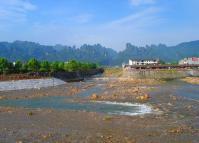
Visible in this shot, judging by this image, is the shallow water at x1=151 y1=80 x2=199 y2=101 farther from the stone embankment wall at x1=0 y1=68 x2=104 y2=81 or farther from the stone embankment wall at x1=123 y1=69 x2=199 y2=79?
the stone embankment wall at x1=123 y1=69 x2=199 y2=79

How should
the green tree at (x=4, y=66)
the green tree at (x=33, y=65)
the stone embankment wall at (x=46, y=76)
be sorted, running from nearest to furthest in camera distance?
the stone embankment wall at (x=46, y=76) → the green tree at (x=4, y=66) → the green tree at (x=33, y=65)

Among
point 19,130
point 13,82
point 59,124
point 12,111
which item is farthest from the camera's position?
point 13,82

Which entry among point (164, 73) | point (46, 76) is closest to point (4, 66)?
point (46, 76)

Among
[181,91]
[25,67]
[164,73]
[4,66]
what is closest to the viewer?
[181,91]

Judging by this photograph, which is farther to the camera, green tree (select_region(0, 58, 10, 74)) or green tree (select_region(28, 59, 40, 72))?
green tree (select_region(28, 59, 40, 72))

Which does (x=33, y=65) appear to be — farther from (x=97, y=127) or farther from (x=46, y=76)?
(x=97, y=127)

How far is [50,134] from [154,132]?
253 inches

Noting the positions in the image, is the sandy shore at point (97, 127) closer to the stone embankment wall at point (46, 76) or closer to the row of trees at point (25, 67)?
the stone embankment wall at point (46, 76)

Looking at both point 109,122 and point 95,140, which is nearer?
point 95,140

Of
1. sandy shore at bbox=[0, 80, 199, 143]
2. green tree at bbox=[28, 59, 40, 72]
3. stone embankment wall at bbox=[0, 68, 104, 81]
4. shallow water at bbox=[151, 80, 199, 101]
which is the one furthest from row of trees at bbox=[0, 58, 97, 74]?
sandy shore at bbox=[0, 80, 199, 143]

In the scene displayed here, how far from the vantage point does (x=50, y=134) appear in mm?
23781

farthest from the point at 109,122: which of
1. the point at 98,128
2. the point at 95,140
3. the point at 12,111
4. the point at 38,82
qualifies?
the point at 38,82

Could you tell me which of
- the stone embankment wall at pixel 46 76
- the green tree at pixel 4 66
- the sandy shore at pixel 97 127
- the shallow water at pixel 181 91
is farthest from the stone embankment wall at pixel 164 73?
the sandy shore at pixel 97 127

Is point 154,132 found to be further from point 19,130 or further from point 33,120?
point 33,120
